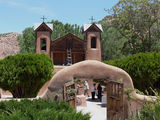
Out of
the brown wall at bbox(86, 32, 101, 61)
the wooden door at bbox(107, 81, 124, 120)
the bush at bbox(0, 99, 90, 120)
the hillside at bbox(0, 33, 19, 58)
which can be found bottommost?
the wooden door at bbox(107, 81, 124, 120)

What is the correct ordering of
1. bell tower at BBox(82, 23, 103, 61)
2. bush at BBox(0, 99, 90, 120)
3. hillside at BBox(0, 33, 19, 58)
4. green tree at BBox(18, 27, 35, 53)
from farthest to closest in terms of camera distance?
hillside at BBox(0, 33, 19, 58)
green tree at BBox(18, 27, 35, 53)
bell tower at BBox(82, 23, 103, 61)
bush at BBox(0, 99, 90, 120)

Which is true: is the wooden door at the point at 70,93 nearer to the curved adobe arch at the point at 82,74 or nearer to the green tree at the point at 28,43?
the curved adobe arch at the point at 82,74

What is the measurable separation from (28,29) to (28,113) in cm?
4574

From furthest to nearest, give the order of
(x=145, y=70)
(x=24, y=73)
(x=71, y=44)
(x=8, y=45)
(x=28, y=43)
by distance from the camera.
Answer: (x=8, y=45) → (x=28, y=43) → (x=71, y=44) → (x=145, y=70) → (x=24, y=73)

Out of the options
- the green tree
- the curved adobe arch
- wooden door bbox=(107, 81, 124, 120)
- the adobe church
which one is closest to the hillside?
the green tree

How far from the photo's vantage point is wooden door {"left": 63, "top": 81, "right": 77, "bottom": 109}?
11086 mm

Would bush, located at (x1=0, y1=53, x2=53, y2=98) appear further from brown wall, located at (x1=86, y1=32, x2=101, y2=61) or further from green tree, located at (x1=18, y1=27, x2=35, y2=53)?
green tree, located at (x1=18, y1=27, x2=35, y2=53)

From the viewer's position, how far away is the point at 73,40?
31703mm

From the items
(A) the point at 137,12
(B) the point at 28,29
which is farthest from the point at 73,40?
(B) the point at 28,29

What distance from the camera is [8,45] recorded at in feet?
305

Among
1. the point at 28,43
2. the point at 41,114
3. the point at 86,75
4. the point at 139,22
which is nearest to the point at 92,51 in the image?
the point at 139,22

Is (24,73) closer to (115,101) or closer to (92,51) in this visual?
(115,101)

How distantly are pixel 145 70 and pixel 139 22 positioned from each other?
14.2 m

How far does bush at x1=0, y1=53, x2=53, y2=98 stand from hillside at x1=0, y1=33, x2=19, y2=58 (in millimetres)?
69123
